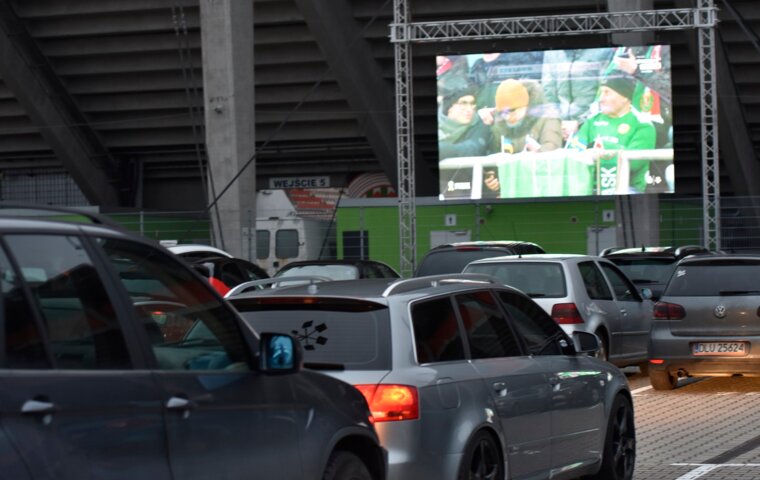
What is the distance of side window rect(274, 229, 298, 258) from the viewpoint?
119 ft

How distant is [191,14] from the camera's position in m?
38.4

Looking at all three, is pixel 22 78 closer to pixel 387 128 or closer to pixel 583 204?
pixel 387 128

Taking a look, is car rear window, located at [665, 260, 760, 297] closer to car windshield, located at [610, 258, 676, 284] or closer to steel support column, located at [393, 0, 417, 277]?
car windshield, located at [610, 258, 676, 284]

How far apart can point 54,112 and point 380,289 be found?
36457mm

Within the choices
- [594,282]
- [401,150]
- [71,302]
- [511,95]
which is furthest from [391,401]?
[511,95]

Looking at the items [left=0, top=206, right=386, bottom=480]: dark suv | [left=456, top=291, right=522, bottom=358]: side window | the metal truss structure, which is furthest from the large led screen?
[left=0, top=206, right=386, bottom=480]: dark suv

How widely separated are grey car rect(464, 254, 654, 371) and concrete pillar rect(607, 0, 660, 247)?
56.0 feet

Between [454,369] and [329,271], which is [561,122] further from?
[454,369]

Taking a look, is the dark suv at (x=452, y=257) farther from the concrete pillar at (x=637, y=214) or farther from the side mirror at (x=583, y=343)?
→ the concrete pillar at (x=637, y=214)

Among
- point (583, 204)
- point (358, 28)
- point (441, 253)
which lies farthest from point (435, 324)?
point (358, 28)

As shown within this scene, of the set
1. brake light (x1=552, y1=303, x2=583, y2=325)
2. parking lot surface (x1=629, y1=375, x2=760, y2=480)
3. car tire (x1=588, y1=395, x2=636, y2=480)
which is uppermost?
brake light (x1=552, y1=303, x2=583, y2=325)

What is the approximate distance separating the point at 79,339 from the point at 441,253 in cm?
1524

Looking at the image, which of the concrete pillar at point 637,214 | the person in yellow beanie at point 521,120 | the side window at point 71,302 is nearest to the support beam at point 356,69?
the person in yellow beanie at point 521,120

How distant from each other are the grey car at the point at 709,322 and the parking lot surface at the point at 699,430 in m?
0.34
